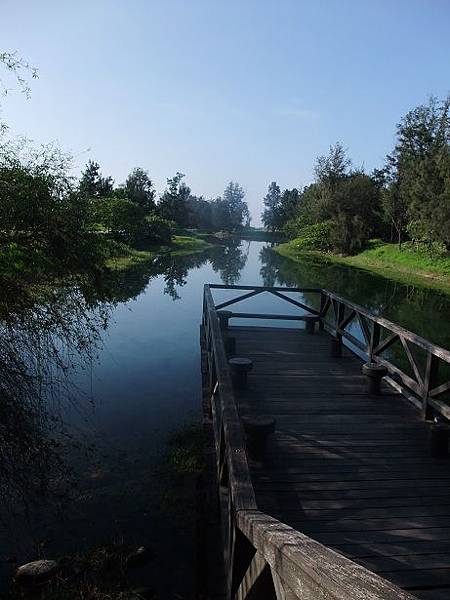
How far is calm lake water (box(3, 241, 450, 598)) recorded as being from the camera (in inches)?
235

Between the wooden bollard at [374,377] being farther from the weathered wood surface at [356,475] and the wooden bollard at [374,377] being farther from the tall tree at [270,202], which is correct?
the tall tree at [270,202]

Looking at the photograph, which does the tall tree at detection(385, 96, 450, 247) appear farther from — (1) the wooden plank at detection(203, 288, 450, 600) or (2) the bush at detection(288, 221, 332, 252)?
(1) the wooden plank at detection(203, 288, 450, 600)

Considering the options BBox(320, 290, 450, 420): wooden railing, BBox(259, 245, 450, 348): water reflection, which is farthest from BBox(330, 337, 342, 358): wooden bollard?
BBox(259, 245, 450, 348): water reflection

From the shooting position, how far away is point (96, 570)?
535 centimetres

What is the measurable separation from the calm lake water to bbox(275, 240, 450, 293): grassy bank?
1223cm

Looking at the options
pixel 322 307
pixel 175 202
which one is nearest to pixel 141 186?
pixel 175 202

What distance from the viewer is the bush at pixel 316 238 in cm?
6436

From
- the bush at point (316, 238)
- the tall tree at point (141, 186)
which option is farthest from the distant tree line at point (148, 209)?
the bush at point (316, 238)

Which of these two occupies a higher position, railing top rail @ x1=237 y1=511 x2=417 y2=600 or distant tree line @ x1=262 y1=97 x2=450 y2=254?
distant tree line @ x1=262 y1=97 x2=450 y2=254

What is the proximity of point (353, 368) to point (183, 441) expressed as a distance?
12.8ft

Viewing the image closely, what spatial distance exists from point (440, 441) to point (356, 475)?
135cm

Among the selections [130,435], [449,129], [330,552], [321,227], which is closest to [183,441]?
[130,435]

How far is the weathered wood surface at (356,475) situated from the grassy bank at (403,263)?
88.3 feet

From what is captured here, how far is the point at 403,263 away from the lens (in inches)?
1726
